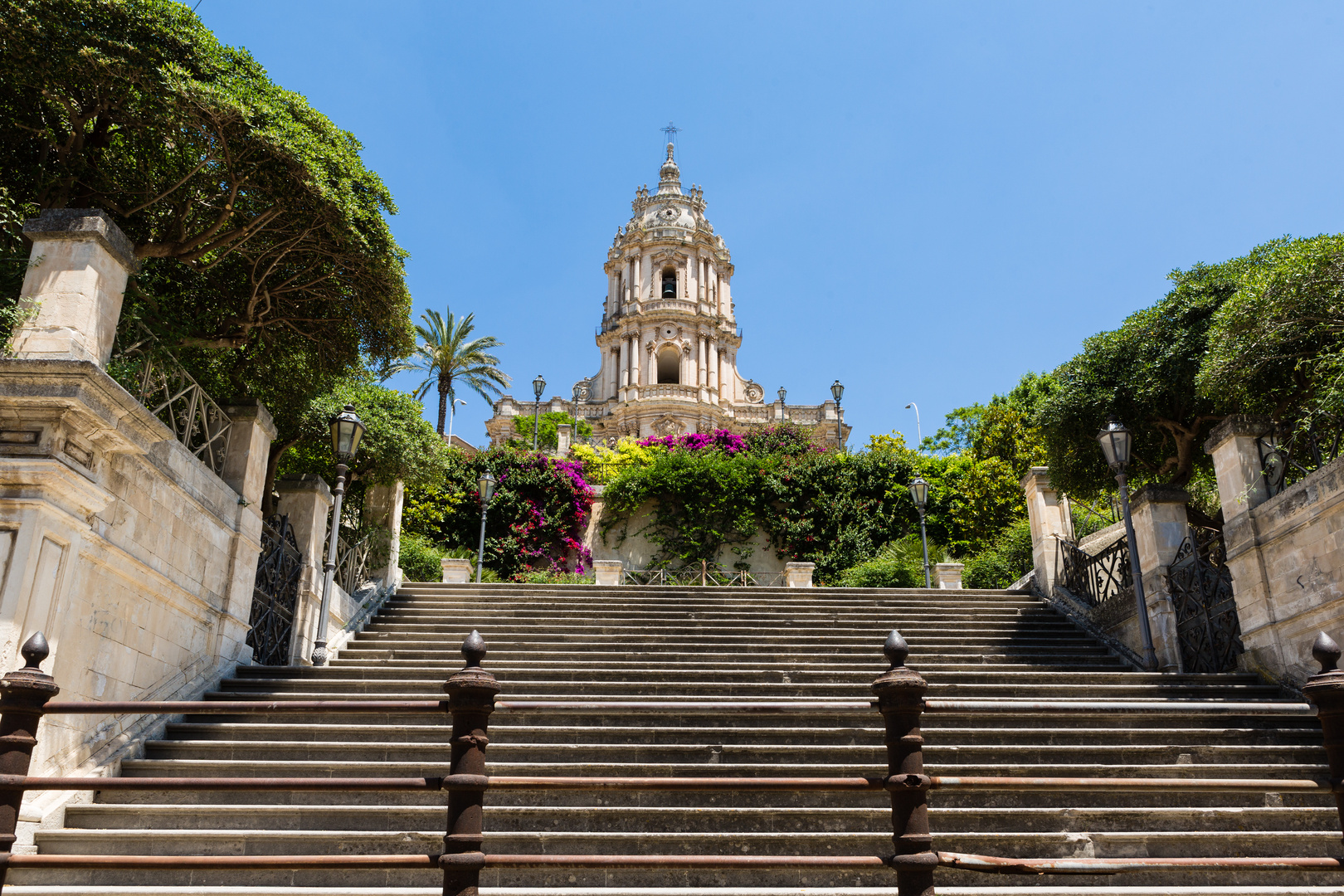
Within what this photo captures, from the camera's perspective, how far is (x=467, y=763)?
11.2 ft

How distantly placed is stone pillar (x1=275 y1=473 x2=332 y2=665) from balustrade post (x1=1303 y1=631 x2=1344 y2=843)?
10.7 meters

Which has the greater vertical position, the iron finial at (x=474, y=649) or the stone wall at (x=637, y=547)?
the stone wall at (x=637, y=547)

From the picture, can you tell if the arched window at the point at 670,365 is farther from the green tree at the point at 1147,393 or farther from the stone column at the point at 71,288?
the stone column at the point at 71,288

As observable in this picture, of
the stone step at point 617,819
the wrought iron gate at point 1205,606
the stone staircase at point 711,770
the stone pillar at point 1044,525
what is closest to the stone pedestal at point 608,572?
the stone staircase at point 711,770

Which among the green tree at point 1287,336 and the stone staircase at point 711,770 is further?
the green tree at point 1287,336

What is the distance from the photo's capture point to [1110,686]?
9.98 meters

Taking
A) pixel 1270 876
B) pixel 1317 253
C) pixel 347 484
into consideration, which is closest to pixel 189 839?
pixel 1270 876

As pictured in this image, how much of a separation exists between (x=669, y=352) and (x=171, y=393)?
43094mm

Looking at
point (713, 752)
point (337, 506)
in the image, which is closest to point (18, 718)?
point (713, 752)

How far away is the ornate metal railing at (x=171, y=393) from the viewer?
8.67 metres

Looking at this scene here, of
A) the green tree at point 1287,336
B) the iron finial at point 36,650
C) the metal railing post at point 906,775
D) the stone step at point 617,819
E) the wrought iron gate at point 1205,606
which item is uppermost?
the green tree at point 1287,336

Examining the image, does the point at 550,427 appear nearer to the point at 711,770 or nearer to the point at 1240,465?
the point at 1240,465

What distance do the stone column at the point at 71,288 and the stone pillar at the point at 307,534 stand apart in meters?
4.72

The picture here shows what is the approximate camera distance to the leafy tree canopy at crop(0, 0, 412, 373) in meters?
8.31
